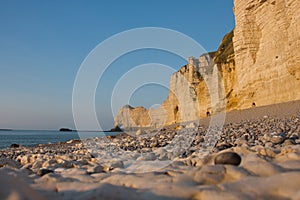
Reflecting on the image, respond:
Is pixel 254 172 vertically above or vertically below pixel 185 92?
below

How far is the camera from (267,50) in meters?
18.8

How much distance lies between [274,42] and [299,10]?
3.13 m

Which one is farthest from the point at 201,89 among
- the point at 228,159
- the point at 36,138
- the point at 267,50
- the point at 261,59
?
the point at 228,159

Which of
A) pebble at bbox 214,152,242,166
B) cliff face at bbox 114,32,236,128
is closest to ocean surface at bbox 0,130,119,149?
cliff face at bbox 114,32,236,128

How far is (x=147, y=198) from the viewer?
1598 mm

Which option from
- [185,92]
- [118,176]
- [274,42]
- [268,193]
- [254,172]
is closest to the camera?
[268,193]

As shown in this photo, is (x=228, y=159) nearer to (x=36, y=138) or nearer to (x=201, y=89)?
(x=201, y=89)

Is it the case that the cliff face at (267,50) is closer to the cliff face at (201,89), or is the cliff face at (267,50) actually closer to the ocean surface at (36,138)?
the cliff face at (201,89)

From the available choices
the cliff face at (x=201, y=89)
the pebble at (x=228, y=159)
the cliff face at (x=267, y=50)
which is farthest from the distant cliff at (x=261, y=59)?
the pebble at (x=228, y=159)

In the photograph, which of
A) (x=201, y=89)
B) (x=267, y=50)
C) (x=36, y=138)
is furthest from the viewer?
(x=201, y=89)

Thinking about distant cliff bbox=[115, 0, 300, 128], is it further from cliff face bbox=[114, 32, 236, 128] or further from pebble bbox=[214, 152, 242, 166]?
pebble bbox=[214, 152, 242, 166]

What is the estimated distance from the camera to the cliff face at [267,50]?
52.7ft

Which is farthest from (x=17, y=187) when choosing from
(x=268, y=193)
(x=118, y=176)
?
(x=268, y=193)

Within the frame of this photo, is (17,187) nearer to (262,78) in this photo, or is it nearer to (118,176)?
(118,176)
